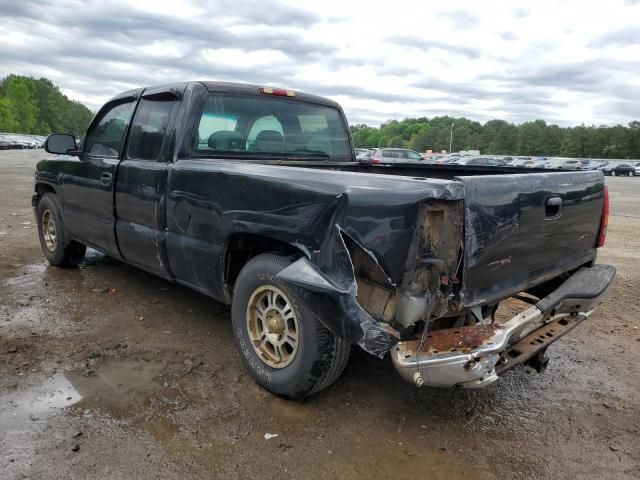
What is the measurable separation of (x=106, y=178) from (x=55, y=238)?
5.87 feet

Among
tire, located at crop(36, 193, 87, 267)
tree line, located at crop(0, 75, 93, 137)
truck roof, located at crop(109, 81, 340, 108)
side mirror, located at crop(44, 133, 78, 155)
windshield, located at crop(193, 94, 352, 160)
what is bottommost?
tire, located at crop(36, 193, 87, 267)

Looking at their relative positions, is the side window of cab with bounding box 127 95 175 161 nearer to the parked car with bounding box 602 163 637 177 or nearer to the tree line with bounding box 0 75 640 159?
the parked car with bounding box 602 163 637 177

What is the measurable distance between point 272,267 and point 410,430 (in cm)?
117

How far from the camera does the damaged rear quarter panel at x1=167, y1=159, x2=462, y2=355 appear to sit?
2.36 m

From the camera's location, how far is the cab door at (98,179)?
4414 mm

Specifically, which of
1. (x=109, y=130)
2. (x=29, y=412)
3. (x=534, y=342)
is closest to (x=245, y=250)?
(x=29, y=412)

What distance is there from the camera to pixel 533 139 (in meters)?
96.2

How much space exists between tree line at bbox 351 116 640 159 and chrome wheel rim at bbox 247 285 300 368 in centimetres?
6840

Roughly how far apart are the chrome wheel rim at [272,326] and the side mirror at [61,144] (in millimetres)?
2991

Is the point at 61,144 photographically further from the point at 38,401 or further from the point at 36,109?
the point at 36,109

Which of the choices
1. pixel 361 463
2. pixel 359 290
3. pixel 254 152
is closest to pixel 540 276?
pixel 359 290

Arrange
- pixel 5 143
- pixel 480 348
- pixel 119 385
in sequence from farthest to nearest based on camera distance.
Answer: pixel 5 143
pixel 119 385
pixel 480 348

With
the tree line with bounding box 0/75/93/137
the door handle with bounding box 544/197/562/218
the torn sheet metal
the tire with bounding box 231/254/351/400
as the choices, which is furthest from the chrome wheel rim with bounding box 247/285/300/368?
the tree line with bounding box 0/75/93/137

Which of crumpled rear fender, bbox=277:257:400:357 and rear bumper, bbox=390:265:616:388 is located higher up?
crumpled rear fender, bbox=277:257:400:357
